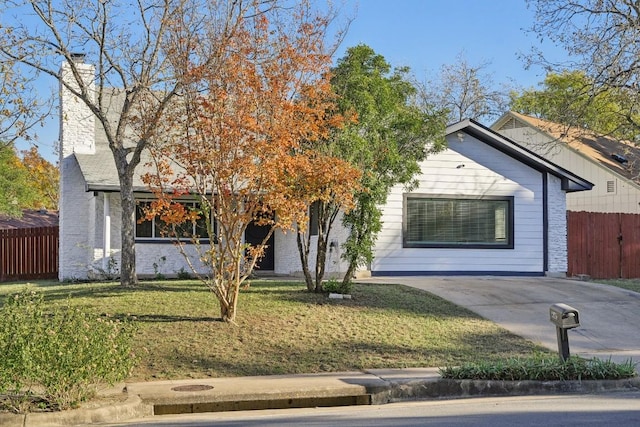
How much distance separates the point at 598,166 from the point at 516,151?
8.85 m

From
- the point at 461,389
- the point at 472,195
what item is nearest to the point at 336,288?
the point at 461,389

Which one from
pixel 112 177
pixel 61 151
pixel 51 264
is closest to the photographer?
pixel 112 177

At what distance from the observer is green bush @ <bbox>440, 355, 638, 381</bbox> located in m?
10.2

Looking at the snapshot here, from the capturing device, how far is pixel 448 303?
50.7 feet

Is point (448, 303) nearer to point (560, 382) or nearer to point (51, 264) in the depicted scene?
point (560, 382)

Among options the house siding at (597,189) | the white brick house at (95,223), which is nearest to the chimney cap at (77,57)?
the white brick house at (95,223)

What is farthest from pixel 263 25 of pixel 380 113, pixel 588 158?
pixel 588 158

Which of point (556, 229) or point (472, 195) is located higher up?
point (472, 195)

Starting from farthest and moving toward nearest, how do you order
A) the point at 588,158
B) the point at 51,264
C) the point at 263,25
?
the point at 588,158
the point at 51,264
the point at 263,25

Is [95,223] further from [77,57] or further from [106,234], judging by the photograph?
[77,57]

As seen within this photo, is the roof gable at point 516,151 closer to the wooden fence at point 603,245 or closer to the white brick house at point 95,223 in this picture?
the wooden fence at point 603,245

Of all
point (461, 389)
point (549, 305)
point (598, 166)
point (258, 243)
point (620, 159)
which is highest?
point (620, 159)

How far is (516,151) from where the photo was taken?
20766 mm

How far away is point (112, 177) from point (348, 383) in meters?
11.8
